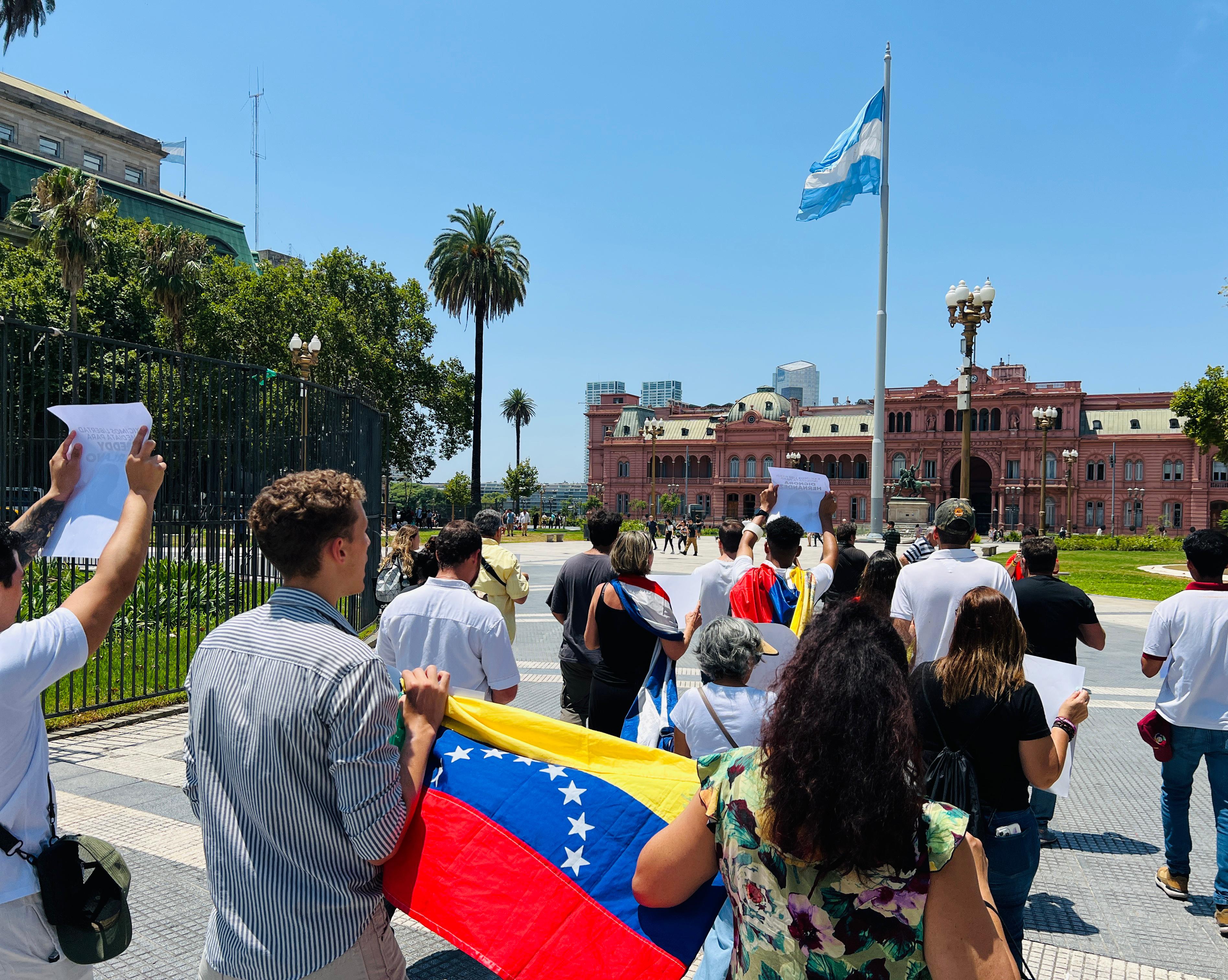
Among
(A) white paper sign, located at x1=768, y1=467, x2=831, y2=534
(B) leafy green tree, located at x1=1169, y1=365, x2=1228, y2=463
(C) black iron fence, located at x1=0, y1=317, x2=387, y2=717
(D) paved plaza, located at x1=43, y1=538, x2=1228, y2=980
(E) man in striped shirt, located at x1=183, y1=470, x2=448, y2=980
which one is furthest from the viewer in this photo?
(B) leafy green tree, located at x1=1169, y1=365, x2=1228, y2=463

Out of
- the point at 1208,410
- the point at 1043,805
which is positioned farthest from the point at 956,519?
the point at 1208,410

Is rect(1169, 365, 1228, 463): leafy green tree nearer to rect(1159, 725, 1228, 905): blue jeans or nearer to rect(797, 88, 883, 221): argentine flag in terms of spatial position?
rect(797, 88, 883, 221): argentine flag

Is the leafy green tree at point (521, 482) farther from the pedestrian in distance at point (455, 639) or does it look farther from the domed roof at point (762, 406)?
the pedestrian in distance at point (455, 639)

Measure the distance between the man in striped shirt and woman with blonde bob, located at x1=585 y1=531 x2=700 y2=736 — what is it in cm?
260

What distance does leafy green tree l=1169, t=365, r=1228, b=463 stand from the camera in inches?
1790

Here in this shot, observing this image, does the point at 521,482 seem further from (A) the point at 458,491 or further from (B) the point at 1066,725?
(B) the point at 1066,725

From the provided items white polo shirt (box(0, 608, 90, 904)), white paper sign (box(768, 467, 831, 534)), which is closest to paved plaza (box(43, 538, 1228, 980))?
white polo shirt (box(0, 608, 90, 904))

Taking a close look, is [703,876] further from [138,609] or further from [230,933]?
[138,609]

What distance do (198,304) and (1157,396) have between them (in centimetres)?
7850

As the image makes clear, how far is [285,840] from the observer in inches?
75.9

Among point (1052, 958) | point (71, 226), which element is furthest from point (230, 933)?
point (71, 226)

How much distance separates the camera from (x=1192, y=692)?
4.40 meters

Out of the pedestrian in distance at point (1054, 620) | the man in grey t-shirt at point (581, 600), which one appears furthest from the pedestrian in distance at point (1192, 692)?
the man in grey t-shirt at point (581, 600)

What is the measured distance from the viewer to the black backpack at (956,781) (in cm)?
287
